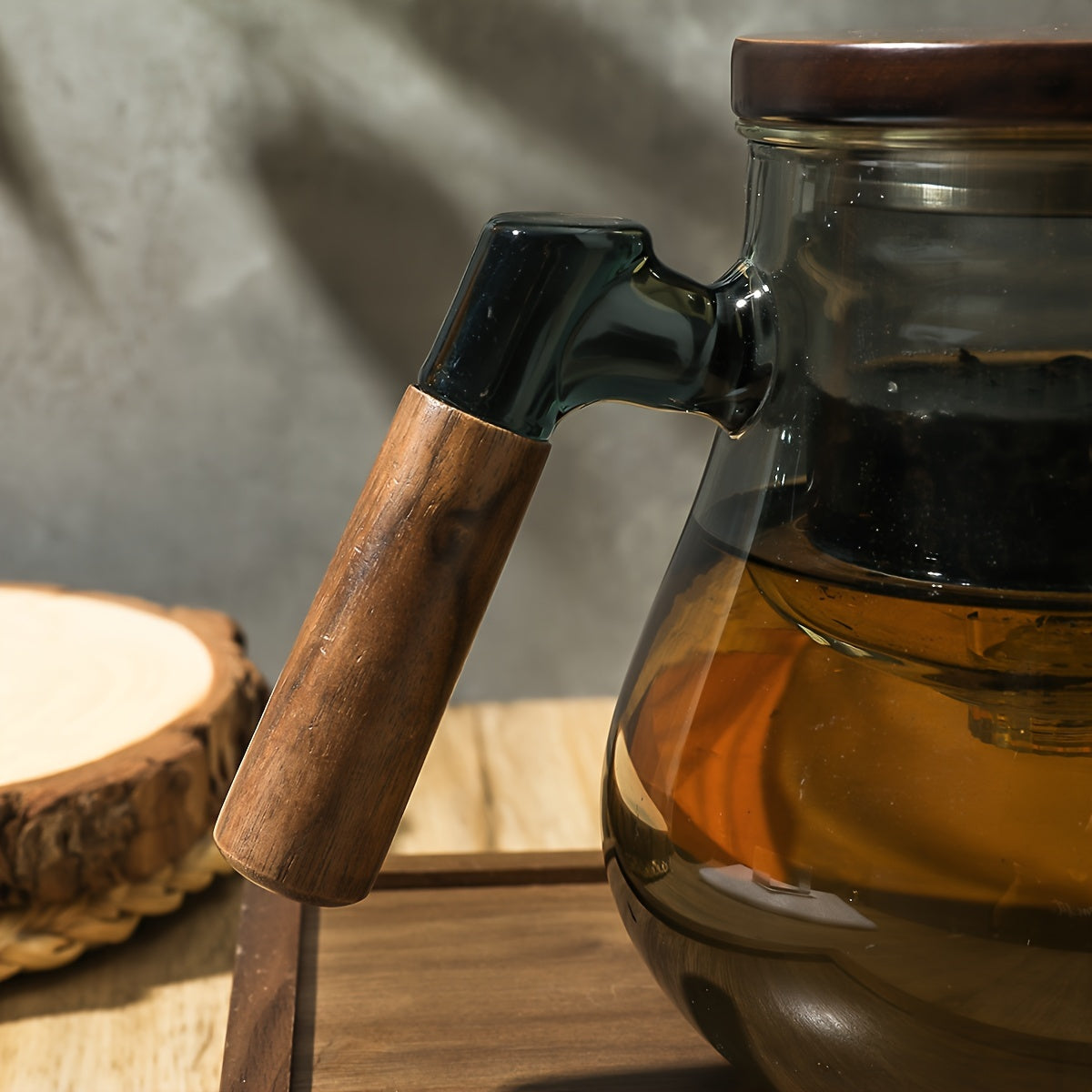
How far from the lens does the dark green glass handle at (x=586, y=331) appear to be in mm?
258

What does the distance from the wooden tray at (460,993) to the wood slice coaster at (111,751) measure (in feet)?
0.24

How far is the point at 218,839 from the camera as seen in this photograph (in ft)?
0.89

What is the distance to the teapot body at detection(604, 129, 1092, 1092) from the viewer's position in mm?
234

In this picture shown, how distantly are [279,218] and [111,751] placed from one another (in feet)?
1.02

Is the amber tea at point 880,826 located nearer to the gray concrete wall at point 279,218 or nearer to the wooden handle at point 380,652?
the wooden handle at point 380,652

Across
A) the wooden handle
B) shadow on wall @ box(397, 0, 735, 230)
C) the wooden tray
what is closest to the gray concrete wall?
shadow on wall @ box(397, 0, 735, 230)

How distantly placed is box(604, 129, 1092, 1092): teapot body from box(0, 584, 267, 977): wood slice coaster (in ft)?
0.78

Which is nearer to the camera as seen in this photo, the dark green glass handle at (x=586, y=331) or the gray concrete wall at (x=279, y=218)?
the dark green glass handle at (x=586, y=331)

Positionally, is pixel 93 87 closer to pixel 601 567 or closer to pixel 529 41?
pixel 529 41

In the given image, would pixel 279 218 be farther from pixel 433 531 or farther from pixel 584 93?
pixel 433 531

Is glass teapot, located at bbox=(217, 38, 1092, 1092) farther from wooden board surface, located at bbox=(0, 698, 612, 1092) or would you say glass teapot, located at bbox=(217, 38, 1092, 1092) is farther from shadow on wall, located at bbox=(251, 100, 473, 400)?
shadow on wall, located at bbox=(251, 100, 473, 400)

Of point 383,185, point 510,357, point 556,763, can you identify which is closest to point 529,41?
point 383,185

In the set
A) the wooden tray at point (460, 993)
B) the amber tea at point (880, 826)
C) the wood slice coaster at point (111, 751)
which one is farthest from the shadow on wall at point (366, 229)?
the amber tea at point (880, 826)

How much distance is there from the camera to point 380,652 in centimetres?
26
